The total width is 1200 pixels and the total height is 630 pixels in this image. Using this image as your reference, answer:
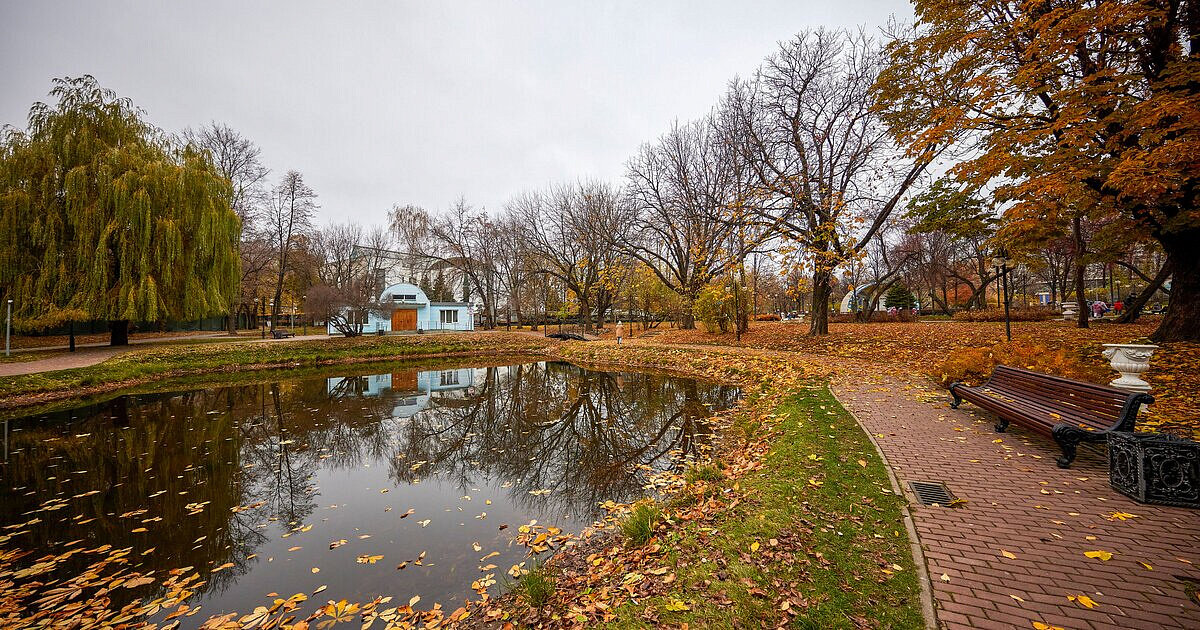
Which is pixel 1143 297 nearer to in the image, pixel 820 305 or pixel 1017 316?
pixel 1017 316

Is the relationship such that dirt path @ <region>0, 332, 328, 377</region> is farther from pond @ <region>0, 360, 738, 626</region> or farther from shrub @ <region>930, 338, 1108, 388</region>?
shrub @ <region>930, 338, 1108, 388</region>

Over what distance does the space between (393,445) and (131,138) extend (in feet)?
73.2

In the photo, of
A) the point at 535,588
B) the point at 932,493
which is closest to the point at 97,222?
the point at 535,588

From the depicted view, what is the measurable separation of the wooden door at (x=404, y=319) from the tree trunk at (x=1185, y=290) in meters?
39.3

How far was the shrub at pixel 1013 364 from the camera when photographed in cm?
701

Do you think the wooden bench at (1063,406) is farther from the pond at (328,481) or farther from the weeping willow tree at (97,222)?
the weeping willow tree at (97,222)

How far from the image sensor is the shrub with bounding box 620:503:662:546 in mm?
4121

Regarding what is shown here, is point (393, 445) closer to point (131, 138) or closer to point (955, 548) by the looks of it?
point (955, 548)

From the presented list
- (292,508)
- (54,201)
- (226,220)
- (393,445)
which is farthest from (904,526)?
(54,201)

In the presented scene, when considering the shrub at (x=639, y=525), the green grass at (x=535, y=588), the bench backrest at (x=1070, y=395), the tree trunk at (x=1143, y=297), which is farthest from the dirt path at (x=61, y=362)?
the tree trunk at (x=1143, y=297)

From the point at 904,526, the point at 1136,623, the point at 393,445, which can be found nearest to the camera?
the point at 1136,623

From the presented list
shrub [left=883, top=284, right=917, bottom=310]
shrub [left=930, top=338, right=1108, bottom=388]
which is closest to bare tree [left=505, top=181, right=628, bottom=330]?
shrub [left=930, top=338, right=1108, bottom=388]

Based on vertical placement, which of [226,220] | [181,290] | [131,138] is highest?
[131,138]

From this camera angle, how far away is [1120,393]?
435 cm
